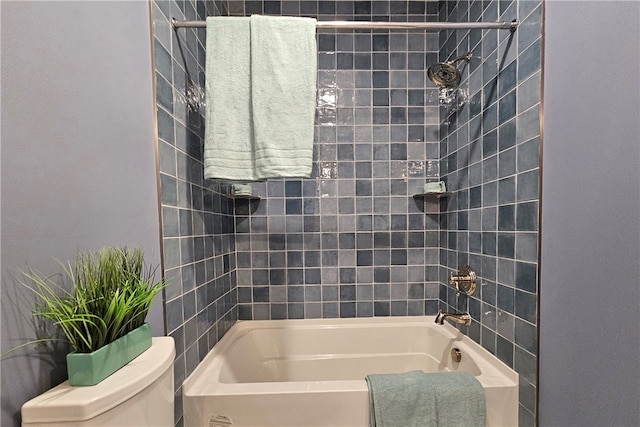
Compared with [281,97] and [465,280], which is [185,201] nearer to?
[281,97]

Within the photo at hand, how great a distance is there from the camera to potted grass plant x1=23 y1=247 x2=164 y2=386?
547 millimetres

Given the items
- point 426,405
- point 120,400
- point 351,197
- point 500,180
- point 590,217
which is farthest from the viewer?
point 351,197

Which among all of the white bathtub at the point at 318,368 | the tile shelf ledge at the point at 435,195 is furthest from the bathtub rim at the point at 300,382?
the tile shelf ledge at the point at 435,195

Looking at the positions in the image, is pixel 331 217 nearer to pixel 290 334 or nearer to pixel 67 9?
pixel 290 334

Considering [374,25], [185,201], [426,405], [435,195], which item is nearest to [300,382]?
[426,405]

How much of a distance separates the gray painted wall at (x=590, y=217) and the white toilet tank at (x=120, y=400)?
1.09 meters

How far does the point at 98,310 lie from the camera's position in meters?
0.59

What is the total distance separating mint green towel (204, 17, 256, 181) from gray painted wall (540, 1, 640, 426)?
100 centimetres

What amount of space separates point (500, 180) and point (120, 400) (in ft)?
4.50

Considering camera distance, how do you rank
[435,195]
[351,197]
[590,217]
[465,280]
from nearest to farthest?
[590,217], [465,280], [435,195], [351,197]

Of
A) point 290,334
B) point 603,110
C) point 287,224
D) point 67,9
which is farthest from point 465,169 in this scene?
point 67,9

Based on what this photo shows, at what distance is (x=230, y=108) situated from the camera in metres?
1.05

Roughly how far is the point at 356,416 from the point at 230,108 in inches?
47.6

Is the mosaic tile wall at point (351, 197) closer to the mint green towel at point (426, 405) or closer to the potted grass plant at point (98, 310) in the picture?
the mint green towel at point (426, 405)
